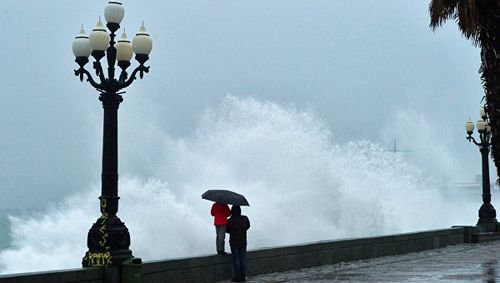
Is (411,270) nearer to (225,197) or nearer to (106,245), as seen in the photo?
(225,197)

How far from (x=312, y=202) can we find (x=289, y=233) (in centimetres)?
248

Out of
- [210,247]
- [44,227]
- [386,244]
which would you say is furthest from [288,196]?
[386,244]

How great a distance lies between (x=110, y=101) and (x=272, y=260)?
5543 mm

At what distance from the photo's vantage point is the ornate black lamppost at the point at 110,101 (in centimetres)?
1216

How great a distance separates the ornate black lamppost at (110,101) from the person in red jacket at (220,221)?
3.06 metres

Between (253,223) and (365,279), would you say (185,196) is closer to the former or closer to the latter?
(253,223)

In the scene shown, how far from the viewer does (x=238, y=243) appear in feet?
47.9

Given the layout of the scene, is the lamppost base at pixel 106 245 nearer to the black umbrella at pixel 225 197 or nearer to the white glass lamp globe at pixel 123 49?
the white glass lamp globe at pixel 123 49

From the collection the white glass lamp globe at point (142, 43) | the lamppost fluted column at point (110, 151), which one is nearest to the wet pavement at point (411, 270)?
the lamppost fluted column at point (110, 151)

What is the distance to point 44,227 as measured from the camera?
36.0 meters

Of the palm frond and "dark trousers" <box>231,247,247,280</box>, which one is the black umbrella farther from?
the palm frond

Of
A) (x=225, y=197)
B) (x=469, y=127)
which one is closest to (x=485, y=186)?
(x=469, y=127)

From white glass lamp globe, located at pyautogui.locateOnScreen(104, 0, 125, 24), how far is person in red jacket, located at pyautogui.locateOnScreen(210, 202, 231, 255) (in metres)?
4.17

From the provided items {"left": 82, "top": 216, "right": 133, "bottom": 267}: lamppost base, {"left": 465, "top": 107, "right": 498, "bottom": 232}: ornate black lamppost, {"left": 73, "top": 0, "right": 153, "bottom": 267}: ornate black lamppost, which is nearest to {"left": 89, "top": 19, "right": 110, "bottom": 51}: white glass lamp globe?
{"left": 73, "top": 0, "right": 153, "bottom": 267}: ornate black lamppost
